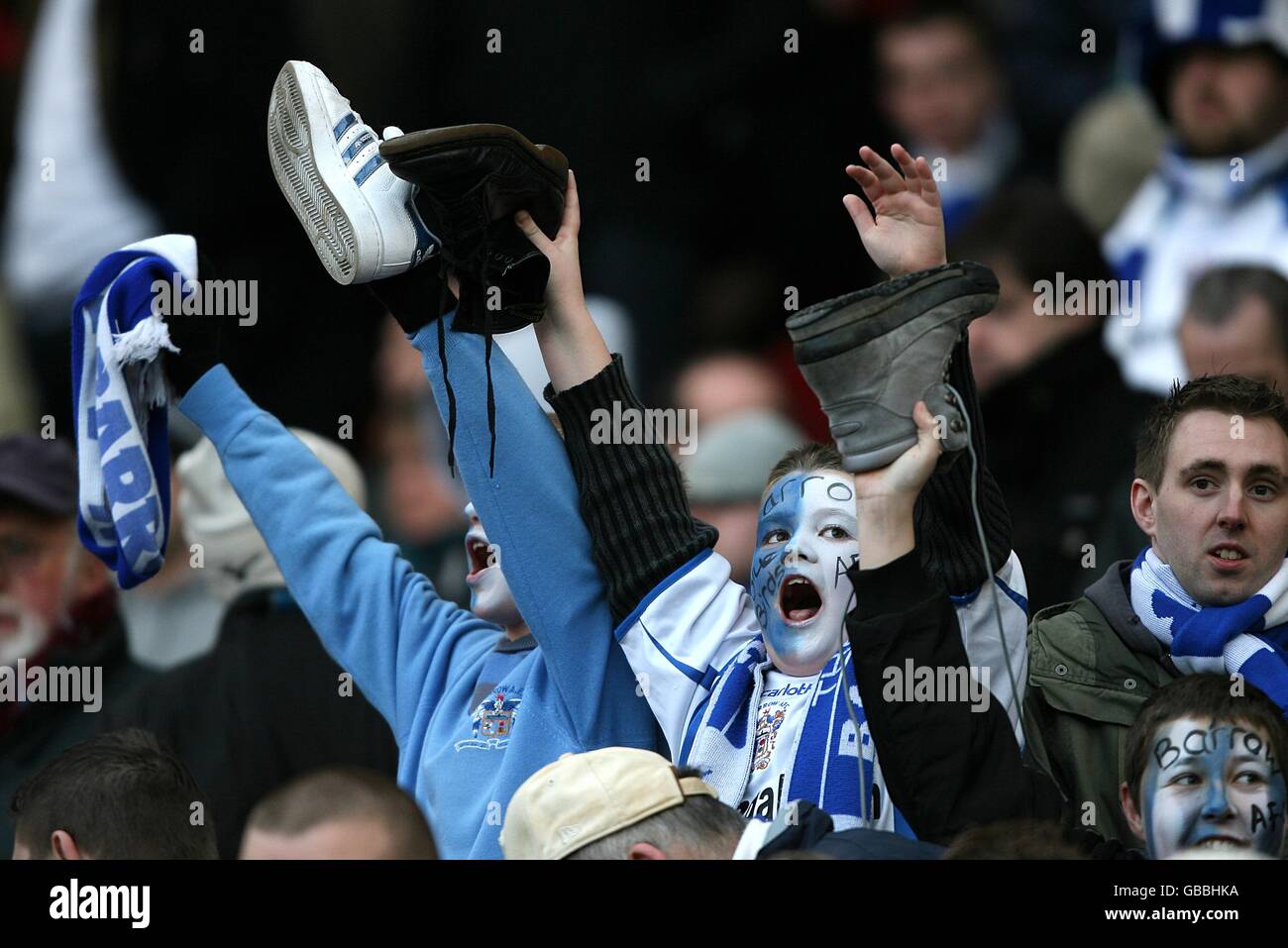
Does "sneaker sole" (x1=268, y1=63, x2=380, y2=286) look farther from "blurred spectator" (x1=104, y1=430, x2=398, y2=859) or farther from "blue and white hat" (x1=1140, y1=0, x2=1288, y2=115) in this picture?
"blue and white hat" (x1=1140, y1=0, x2=1288, y2=115)

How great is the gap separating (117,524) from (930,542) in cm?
150

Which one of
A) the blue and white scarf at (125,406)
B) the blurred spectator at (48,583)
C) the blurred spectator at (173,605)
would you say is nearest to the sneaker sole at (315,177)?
the blue and white scarf at (125,406)

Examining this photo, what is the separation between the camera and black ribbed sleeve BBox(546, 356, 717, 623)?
3.84 metres

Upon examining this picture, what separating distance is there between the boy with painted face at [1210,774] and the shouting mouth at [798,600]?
58 centimetres

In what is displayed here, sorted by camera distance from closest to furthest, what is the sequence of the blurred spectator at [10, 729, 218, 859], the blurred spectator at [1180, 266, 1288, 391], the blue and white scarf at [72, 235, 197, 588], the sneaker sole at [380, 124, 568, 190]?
the blurred spectator at [10, 729, 218, 859]
the sneaker sole at [380, 124, 568, 190]
the blue and white scarf at [72, 235, 197, 588]
the blurred spectator at [1180, 266, 1288, 391]

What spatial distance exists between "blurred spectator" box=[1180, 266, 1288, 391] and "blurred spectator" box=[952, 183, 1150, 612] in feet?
0.85

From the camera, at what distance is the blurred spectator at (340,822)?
10.1ft

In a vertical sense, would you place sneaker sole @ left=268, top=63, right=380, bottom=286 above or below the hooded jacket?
above

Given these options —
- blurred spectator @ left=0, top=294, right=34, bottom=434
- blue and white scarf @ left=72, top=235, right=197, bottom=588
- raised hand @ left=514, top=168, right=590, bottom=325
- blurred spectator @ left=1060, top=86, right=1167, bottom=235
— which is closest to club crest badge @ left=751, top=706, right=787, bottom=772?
raised hand @ left=514, top=168, right=590, bottom=325

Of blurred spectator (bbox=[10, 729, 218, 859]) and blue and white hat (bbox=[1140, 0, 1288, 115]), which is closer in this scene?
blurred spectator (bbox=[10, 729, 218, 859])

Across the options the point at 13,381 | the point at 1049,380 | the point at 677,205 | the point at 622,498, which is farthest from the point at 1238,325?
the point at 13,381

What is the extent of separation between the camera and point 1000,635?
11.7 feet

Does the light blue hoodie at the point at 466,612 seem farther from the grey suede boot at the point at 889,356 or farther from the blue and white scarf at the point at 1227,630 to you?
the blue and white scarf at the point at 1227,630
